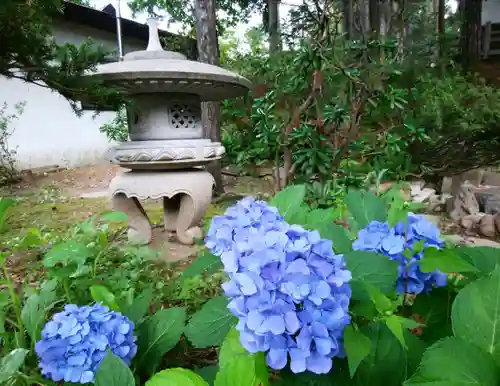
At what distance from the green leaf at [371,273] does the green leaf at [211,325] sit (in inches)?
6.5

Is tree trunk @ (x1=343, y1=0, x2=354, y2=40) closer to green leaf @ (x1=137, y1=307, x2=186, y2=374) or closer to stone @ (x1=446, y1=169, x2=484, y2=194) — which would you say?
stone @ (x1=446, y1=169, x2=484, y2=194)

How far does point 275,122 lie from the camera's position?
2080 millimetres

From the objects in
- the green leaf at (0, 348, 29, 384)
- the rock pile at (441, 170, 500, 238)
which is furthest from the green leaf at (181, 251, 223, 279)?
the rock pile at (441, 170, 500, 238)

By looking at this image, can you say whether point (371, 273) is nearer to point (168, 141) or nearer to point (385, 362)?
point (385, 362)

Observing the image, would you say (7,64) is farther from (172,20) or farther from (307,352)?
(172,20)

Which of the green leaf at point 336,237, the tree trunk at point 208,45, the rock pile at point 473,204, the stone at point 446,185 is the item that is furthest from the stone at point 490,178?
the green leaf at point 336,237

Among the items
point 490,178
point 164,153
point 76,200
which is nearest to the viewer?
point 164,153

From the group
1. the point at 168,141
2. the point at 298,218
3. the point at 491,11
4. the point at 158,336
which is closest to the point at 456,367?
the point at 298,218

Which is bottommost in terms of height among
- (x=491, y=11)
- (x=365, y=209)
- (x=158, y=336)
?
(x=158, y=336)

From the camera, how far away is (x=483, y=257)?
0.55 m

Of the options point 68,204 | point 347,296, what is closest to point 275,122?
point 347,296

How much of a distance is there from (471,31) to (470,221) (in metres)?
4.34

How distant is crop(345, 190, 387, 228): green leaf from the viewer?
2.16 ft

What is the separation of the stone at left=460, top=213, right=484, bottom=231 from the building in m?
4.47
